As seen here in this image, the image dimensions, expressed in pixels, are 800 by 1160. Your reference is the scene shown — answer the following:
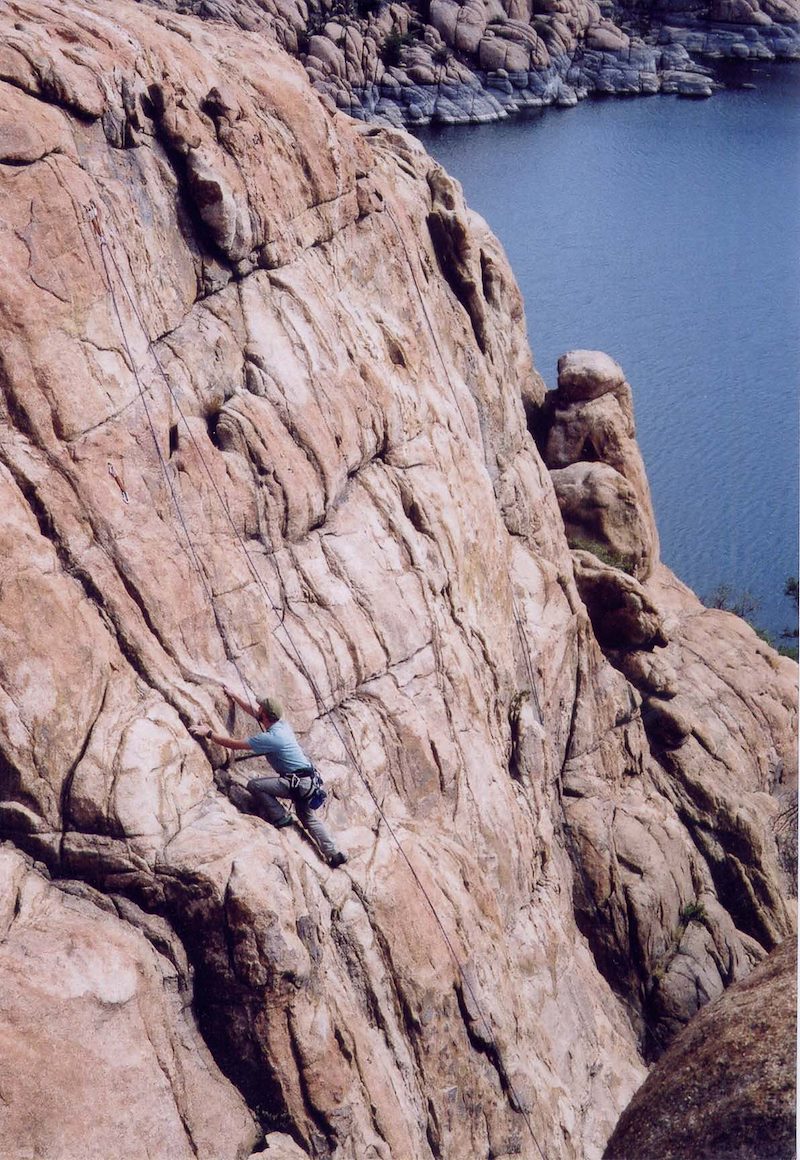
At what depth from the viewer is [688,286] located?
186ft

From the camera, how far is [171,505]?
15.3 meters

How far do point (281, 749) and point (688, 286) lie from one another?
47.3 m

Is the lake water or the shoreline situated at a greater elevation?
the shoreline

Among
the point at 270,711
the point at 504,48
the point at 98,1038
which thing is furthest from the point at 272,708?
the point at 504,48

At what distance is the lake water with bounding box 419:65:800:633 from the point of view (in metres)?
44.8

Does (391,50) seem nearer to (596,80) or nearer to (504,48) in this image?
(504,48)

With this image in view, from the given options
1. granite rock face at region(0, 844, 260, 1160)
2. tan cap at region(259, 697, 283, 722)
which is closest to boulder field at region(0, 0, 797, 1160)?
granite rock face at region(0, 844, 260, 1160)

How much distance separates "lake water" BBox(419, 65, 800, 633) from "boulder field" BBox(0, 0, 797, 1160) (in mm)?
20780

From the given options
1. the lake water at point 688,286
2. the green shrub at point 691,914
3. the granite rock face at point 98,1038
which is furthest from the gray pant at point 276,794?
the lake water at point 688,286

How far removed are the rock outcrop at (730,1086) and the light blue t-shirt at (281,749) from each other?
17.7 ft

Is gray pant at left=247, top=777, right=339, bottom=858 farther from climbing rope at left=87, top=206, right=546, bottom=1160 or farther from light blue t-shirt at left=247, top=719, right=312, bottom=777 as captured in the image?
climbing rope at left=87, top=206, right=546, bottom=1160

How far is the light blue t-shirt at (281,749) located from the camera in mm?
14453

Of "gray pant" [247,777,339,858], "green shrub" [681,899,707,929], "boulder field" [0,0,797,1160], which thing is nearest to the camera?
"boulder field" [0,0,797,1160]

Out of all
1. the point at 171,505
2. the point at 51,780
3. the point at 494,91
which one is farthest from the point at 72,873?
the point at 494,91
